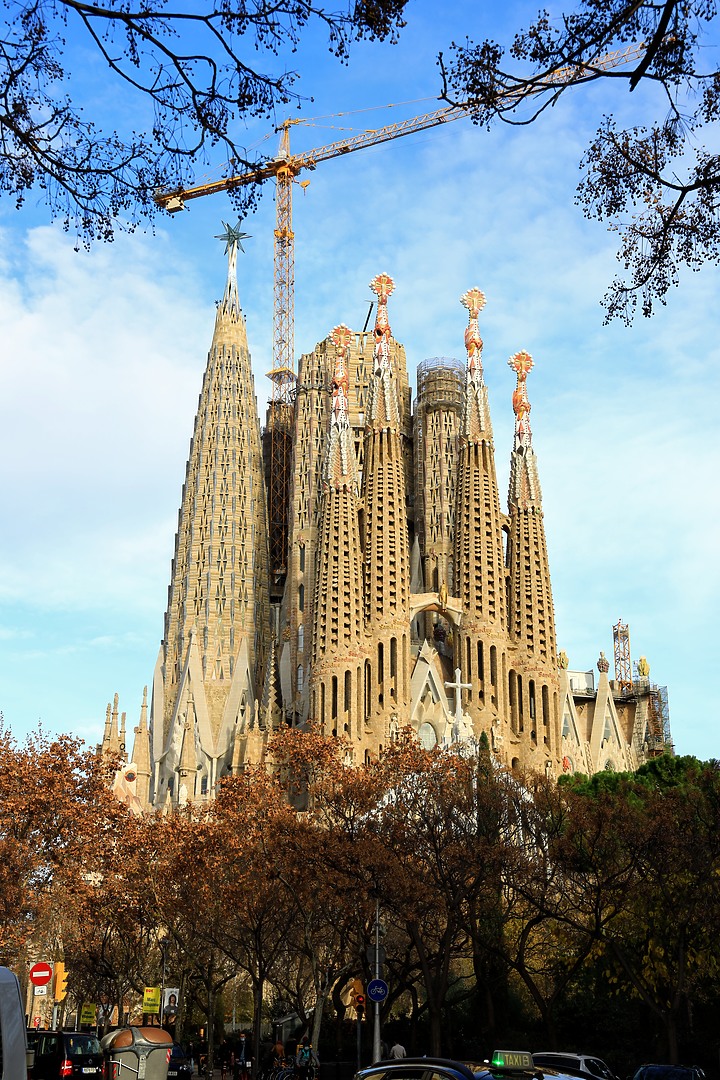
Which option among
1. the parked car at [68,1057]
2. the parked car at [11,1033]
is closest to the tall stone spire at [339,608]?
the parked car at [68,1057]

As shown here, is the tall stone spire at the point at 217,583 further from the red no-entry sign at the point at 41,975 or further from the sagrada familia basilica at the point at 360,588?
the red no-entry sign at the point at 41,975

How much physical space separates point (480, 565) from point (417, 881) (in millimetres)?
35618

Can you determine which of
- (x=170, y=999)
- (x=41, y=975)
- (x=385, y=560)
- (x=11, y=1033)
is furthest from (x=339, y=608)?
(x=11, y=1033)

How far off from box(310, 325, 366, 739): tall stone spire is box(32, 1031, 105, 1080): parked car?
122ft

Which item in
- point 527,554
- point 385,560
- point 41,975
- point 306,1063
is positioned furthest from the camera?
point 527,554

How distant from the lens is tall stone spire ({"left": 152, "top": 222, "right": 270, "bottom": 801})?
67562 mm

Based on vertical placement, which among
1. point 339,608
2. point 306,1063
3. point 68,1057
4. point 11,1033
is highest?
point 339,608

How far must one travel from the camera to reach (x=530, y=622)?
6344 centimetres

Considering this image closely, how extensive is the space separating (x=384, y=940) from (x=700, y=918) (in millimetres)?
10967

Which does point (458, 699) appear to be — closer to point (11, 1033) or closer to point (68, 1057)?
point (68, 1057)

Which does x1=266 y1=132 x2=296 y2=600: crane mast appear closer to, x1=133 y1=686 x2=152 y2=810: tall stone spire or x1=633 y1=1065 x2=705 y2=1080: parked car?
x1=133 y1=686 x2=152 y2=810: tall stone spire

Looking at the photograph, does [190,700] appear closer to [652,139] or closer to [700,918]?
[700,918]

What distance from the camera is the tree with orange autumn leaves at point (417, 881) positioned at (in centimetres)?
2778

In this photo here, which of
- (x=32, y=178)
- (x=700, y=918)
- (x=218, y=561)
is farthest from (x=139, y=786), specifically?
(x=32, y=178)
